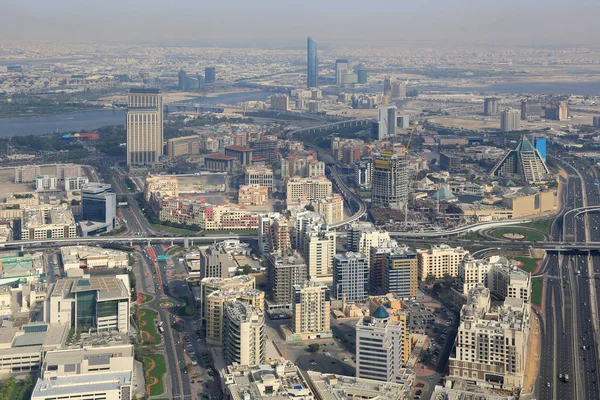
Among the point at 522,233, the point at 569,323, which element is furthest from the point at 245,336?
the point at 522,233

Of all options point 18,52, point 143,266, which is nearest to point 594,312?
point 143,266

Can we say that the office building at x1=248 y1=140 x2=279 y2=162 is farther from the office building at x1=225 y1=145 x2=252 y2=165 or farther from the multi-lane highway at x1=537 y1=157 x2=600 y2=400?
the multi-lane highway at x1=537 y1=157 x2=600 y2=400

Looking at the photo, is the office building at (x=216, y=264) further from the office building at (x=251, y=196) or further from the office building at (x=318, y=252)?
the office building at (x=251, y=196)

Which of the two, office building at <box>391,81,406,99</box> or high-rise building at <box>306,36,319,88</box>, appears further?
high-rise building at <box>306,36,319,88</box>

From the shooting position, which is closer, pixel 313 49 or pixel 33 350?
pixel 33 350

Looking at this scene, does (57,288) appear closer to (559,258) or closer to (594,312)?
(594,312)

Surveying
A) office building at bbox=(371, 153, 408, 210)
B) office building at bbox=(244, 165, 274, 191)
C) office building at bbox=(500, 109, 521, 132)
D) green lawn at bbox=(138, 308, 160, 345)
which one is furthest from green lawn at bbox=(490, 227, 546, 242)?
office building at bbox=(500, 109, 521, 132)
